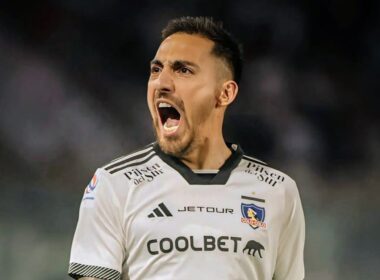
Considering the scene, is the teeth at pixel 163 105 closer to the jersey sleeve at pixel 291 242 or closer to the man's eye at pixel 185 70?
the man's eye at pixel 185 70

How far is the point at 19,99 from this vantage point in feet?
8.95

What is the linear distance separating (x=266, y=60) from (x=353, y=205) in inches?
26.1

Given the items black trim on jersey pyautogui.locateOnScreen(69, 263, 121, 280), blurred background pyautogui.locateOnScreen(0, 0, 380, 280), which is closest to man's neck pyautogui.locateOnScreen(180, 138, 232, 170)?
black trim on jersey pyautogui.locateOnScreen(69, 263, 121, 280)

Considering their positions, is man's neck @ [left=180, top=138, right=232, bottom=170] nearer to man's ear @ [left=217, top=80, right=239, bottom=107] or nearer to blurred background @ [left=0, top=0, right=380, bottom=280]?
man's ear @ [left=217, top=80, right=239, bottom=107]

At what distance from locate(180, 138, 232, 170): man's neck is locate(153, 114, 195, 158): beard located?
0.02m

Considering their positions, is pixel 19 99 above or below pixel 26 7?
below

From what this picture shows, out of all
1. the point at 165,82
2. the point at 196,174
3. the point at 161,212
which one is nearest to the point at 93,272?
the point at 161,212

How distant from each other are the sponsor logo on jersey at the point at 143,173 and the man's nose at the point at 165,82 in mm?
182

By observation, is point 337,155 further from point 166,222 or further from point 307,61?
point 166,222

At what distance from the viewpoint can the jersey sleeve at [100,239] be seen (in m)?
1.52

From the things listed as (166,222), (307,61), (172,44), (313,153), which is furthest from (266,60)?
(166,222)

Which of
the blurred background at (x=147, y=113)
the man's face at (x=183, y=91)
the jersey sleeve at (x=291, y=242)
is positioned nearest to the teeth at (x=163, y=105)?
the man's face at (x=183, y=91)

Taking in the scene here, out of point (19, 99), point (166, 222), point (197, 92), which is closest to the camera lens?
point (166, 222)

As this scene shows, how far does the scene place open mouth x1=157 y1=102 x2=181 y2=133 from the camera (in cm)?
167
